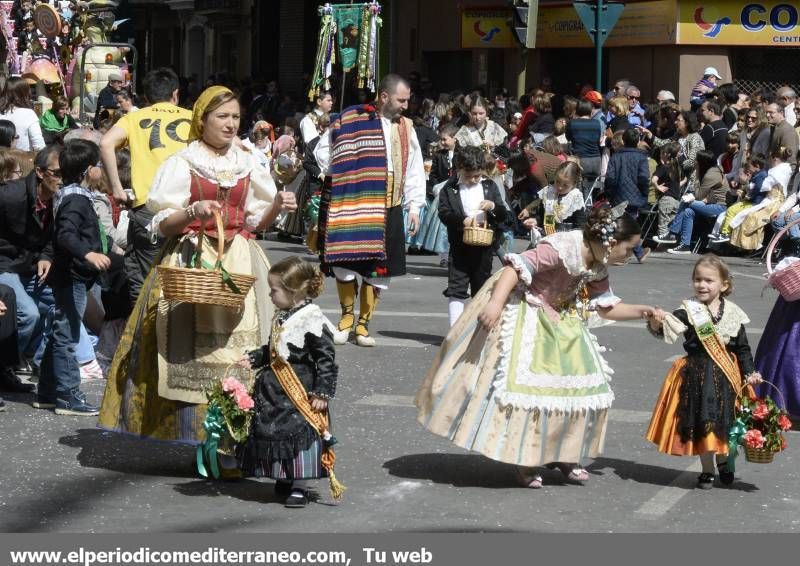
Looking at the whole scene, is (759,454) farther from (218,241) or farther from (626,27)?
(626,27)

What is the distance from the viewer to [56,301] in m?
9.03

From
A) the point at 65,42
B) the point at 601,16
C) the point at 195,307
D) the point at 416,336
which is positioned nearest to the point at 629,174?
the point at 601,16

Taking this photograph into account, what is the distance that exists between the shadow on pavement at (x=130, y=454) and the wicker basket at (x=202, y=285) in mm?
1006

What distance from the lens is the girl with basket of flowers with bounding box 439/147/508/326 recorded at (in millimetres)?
11078

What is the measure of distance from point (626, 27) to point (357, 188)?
17091 millimetres

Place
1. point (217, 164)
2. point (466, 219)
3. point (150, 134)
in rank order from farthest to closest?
point (466, 219)
point (150, 134)
point (217, 164)

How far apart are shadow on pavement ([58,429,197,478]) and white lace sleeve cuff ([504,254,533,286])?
71.4 inches

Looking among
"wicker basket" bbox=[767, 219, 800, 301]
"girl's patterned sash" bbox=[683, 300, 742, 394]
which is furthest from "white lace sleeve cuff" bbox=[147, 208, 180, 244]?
"wicker basket" bbox=[767, 219, 800, 301]

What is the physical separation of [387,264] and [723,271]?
14.1 feet

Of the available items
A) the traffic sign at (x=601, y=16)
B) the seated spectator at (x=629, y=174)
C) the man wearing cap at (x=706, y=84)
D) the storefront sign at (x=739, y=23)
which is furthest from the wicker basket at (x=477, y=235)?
the storefront sign at (x=739, y=23)

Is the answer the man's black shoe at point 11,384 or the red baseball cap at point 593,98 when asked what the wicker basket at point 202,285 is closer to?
the man's black shoe at point 11,384

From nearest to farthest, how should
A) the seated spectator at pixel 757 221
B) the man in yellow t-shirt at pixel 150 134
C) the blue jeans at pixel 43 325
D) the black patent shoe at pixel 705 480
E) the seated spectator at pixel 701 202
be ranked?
the black patent shoe at pixel 705 480 → the man in yellow t-shirt at pixel 150 134 → the blue jeans at pixel 43 325 → the seated spectator at pixel 757 221 → the seated spectator at pixel 701 202

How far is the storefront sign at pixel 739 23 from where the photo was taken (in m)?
26.1

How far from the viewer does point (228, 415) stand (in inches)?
267
